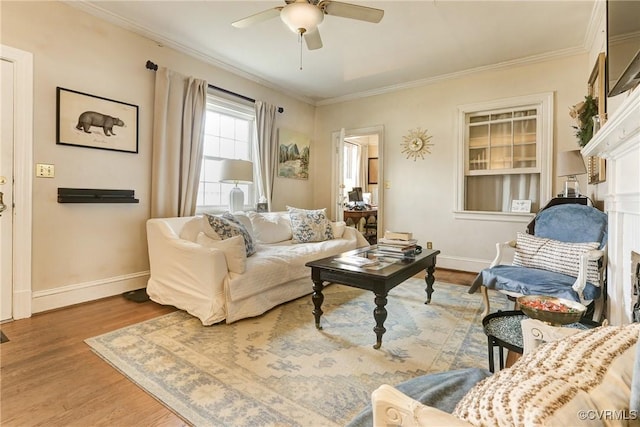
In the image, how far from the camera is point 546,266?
237cm

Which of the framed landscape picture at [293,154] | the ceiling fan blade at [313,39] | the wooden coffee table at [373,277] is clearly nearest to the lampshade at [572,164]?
the wooden coffee table at [373,277]

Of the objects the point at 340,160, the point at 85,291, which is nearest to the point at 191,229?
the point at 85,291

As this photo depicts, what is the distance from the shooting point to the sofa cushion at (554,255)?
213cm

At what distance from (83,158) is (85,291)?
1217mm

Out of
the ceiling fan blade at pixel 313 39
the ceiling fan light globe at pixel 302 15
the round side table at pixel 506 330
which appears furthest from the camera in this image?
the ceiling fan blade at pixel 313 39

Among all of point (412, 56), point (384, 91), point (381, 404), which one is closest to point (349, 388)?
point (381, 404)

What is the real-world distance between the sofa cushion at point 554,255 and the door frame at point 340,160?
251 centimetres

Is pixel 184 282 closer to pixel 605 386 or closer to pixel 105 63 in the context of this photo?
pixel 105 63

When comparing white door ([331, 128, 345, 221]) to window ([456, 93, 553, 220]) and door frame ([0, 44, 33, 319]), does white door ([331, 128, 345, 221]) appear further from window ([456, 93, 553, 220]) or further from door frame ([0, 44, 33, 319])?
door frame ([0, 44, 33, 319])

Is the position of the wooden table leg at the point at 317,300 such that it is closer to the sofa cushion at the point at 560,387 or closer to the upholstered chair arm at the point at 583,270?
the upholstered chair arm at the point at 583,270

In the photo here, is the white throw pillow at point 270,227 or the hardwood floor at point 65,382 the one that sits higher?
the white throw pillow at point 270,227

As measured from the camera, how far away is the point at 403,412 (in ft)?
1.62

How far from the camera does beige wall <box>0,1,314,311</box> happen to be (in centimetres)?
258

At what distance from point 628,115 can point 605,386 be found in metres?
1.11
